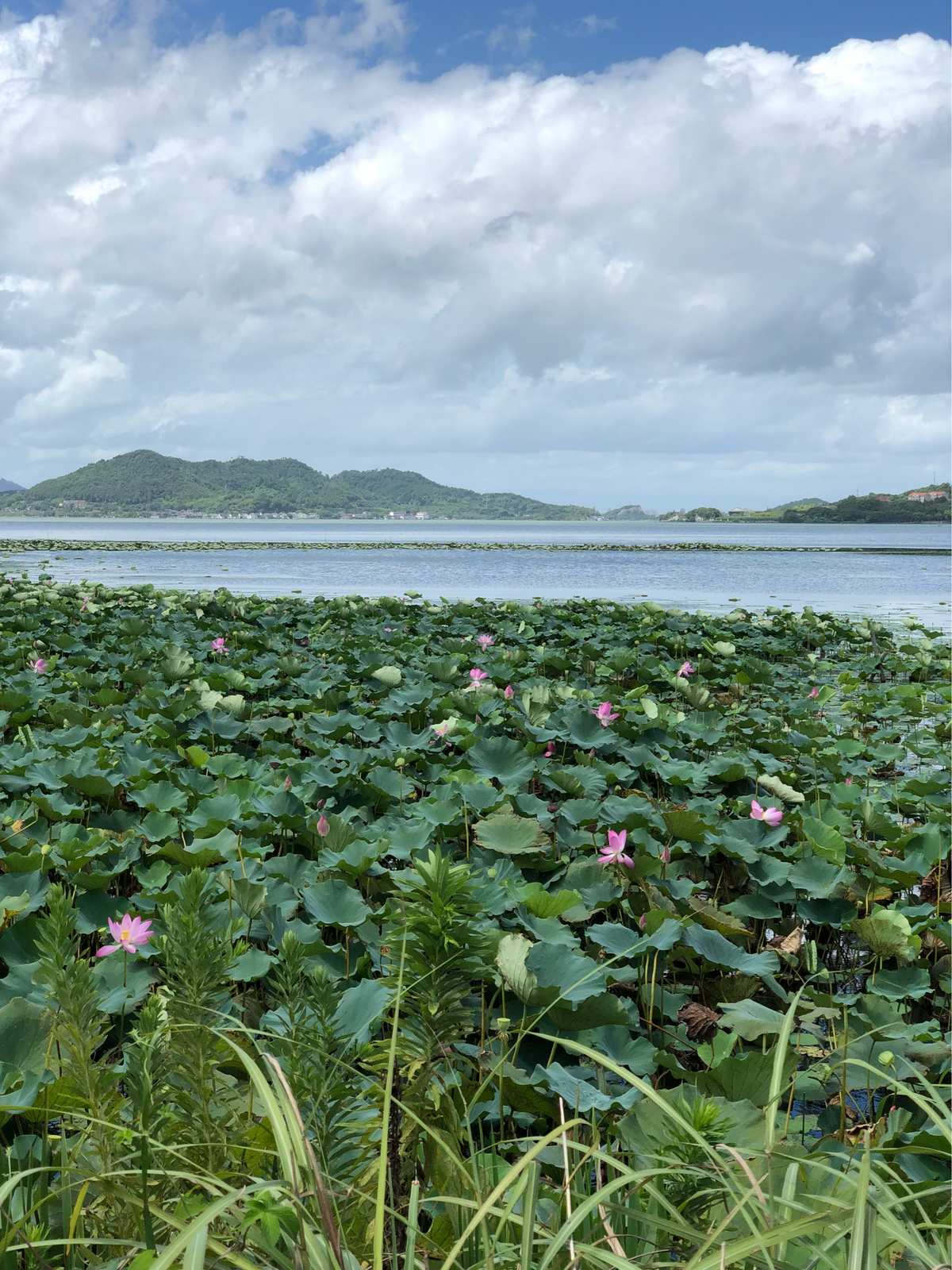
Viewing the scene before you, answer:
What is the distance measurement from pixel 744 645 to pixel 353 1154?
9.38 m

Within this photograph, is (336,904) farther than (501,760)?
No

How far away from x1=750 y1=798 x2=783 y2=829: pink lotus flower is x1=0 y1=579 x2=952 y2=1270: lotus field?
10 mm

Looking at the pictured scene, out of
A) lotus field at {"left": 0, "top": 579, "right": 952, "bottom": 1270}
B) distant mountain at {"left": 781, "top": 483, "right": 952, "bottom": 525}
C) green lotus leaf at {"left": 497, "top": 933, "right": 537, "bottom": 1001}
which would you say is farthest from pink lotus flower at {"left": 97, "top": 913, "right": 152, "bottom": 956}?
distant mountain at {"left": 781, "top": 483, "right": 952, "bottom": 525}

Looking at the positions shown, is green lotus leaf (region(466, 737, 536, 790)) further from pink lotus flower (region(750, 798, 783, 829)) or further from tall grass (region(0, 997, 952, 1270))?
tall grass (region(0, 997, 952, 1270))

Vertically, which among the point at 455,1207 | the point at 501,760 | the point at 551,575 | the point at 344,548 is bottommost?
the point at 455,1207

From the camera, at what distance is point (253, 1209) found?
1.32 m

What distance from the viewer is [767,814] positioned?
3777mm

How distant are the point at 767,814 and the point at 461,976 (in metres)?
2.54

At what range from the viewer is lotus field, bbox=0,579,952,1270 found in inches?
54.7

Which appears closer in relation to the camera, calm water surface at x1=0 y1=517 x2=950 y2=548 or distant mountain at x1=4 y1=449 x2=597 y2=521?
calm water surface at x1=0 y1=517 x2=950 y2=548

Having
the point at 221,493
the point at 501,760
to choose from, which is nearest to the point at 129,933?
the point at 501,760

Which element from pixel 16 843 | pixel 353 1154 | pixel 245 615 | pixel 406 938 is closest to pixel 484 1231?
pixel 353 1154

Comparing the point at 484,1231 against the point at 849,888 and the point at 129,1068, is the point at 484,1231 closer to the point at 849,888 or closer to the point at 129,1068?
the point at 129,1068

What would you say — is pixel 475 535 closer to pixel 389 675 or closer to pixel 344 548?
pixel 344 548
